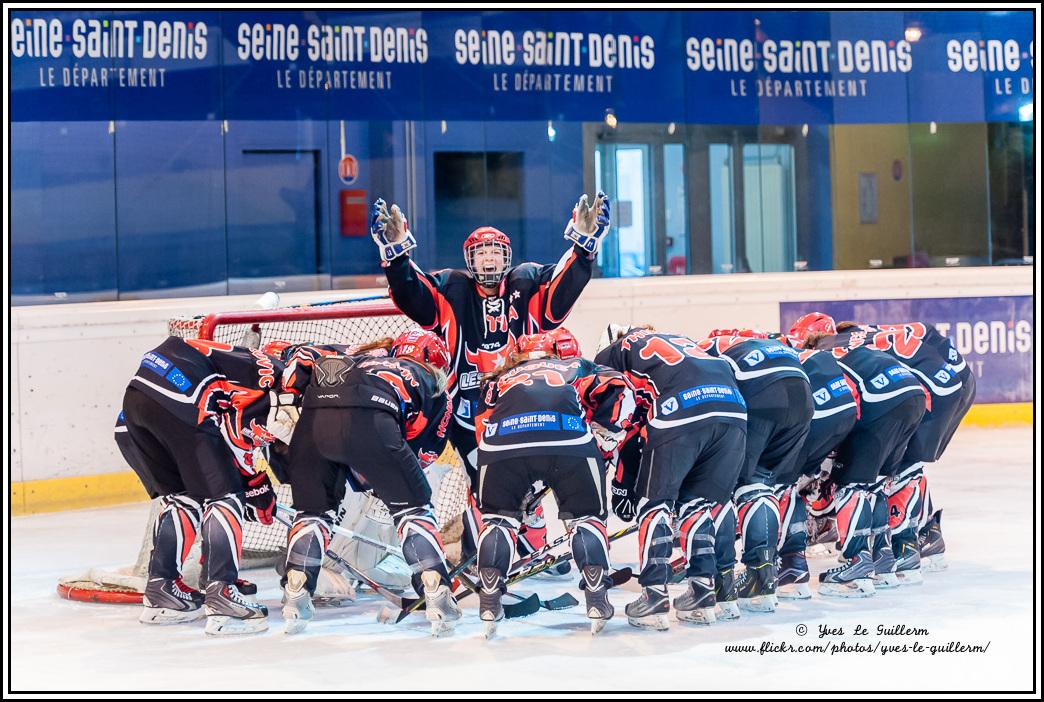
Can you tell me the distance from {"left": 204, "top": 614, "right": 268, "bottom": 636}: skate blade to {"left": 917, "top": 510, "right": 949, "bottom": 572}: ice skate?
2.63 metres

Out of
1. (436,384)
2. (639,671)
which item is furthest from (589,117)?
(639,671)

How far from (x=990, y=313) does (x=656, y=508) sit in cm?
579

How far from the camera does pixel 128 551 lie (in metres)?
6.53

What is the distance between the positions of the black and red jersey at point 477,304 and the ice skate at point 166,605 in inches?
52.7

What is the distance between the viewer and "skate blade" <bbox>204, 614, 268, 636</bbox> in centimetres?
486

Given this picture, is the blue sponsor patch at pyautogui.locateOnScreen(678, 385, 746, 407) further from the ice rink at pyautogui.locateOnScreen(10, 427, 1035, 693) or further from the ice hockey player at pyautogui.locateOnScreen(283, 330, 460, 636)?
the ice hockey player at pyautogui.locateOnScreen(283, 330, 460, 636)

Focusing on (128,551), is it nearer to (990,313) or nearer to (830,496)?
(830,496)

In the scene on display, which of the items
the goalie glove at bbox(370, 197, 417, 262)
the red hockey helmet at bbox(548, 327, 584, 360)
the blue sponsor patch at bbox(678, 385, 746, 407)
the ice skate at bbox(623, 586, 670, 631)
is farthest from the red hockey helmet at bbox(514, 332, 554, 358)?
the goalie glove at bbox(370, 197, 417, 262)

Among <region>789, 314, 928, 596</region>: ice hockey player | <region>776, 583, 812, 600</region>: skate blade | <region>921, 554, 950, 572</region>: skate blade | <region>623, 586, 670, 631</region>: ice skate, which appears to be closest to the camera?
<region>623, 586, 670, 631</region>: ice skate

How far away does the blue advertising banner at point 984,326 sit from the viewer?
9734 mm

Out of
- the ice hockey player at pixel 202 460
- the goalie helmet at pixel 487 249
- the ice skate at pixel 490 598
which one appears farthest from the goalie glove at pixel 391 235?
the ice skate at pixel 490 598

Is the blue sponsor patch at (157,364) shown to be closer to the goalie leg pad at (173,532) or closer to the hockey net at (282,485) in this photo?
the goalie leg pad at (173,532)

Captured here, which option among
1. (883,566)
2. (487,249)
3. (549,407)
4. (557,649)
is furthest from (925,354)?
(557,649)

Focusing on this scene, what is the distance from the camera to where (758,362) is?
5.15 meters
